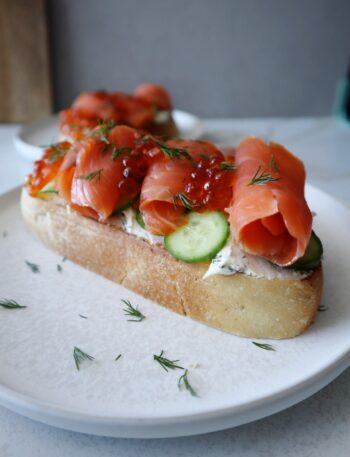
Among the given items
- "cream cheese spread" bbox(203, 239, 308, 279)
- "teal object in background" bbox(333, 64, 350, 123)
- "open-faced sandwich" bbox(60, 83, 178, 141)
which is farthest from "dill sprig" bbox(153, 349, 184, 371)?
"teal object in background" bbox(333, 64, 350, 123)

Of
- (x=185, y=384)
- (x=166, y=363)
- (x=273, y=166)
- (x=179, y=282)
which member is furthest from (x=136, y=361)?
(x=273, y=166)

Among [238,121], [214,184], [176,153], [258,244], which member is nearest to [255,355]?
[258,244]

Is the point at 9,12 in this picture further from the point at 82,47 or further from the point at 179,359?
the point at 179,359

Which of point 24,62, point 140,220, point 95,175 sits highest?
point 95,175

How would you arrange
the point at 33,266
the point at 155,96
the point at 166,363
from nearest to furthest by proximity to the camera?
the point at 166,363 → the point at 33,266 → the point at 155,96

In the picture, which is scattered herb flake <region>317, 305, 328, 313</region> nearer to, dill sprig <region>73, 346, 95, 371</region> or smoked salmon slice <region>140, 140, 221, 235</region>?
smoked salmon slice <region>140, 140, 221, 235</region>

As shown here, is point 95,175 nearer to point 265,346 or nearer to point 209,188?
point 209,188

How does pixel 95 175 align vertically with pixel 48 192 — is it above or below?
above
